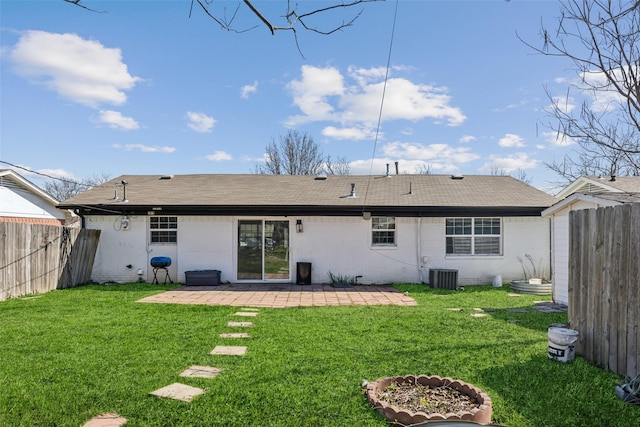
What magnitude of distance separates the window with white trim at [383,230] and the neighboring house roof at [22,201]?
11.5 metres

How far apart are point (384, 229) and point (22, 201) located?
48.5 ft

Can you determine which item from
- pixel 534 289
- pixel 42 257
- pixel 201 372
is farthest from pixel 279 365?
pixel 534 289

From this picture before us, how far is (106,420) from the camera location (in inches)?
132

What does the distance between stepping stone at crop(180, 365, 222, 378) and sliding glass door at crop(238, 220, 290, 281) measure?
8.18 meters

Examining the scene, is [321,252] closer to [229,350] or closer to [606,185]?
[229,350]

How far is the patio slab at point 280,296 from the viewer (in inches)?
372

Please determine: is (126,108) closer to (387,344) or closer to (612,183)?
(387,344)

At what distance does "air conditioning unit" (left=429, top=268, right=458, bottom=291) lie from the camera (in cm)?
1190

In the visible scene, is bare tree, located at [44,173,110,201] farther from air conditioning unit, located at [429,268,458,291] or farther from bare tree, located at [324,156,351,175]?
air conditioning unit, located at [429,268,458,291]

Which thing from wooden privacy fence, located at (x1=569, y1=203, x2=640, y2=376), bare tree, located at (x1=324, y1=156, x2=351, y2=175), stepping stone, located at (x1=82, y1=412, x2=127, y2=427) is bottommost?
stepping stone, located at (x1=82, y1=412, x2=127, y2=427)

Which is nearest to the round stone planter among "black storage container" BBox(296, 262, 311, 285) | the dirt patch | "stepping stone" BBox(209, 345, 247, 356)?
"black storage container" BBox(296, 262, 311, 285)

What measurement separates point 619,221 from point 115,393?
18.3ft

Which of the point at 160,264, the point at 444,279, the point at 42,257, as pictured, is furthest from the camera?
the point at 160,264

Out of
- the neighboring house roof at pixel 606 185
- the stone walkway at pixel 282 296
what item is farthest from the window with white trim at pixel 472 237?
the neighboring house roof at pixel 606 185
